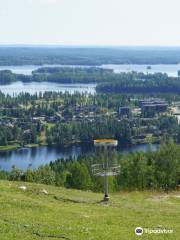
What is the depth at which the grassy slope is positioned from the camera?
1283 cm

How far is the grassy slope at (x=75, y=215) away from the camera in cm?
1283

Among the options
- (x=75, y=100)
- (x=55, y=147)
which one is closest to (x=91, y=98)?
(x=75, y=100)

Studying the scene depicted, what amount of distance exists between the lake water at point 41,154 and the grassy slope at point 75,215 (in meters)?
54.1

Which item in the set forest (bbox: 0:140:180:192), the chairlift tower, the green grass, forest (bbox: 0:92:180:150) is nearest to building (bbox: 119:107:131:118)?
forest (bbox: 0:92:180:150)

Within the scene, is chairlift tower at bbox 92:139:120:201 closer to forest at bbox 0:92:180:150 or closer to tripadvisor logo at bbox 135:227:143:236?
tripadvisor logo at bbox 135:227:143:236

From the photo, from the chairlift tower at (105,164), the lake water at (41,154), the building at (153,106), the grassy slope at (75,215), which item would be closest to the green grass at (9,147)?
the lake water at (41,154)

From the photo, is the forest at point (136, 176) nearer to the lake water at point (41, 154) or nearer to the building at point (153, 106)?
the lake water at point (41, 154)

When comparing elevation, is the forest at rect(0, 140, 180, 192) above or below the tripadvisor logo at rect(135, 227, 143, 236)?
below

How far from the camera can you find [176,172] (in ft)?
111

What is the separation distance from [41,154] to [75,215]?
71392mm

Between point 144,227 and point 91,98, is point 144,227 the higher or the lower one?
the higher one

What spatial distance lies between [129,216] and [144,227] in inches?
74.8

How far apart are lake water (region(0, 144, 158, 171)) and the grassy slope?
178ft

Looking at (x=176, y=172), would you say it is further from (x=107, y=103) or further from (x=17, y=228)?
(x=107, y=103)
